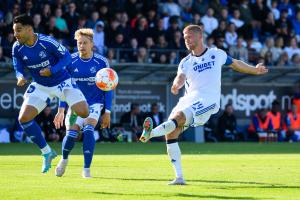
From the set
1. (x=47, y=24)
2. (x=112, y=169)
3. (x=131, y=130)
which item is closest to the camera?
(x=112, y=169)

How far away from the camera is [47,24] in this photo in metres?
28.0

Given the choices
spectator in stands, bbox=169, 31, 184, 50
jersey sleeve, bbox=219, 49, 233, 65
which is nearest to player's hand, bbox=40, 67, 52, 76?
jersey sleeve, bbox=219, 49, 233, 65

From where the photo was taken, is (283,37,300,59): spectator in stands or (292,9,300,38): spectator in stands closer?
(283,37,300,59): spectator in stands

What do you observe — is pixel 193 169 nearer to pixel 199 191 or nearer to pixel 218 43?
pixel 199 191

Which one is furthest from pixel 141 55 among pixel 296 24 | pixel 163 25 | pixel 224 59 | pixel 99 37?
pixel 224 59

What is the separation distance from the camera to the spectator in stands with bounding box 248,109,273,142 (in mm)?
32125

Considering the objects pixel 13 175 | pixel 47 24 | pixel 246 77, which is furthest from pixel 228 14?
pixel 13 175

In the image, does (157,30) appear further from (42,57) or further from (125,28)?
(42,57)

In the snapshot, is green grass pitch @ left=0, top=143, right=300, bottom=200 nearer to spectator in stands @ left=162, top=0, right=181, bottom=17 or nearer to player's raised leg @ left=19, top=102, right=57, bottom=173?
player's raised leg @ left=19, top=102, right=57, bottom=173

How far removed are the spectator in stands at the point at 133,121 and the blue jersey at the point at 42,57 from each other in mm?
15568

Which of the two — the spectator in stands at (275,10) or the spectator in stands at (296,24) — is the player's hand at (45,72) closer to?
the spectator in stands at (275,10)

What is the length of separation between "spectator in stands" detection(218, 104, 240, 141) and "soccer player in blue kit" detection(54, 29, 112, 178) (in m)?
16.0

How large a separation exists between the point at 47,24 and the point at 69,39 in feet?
3.02

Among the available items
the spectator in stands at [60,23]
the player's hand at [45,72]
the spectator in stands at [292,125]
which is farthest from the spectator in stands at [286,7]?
the player's hand at [45,72]
